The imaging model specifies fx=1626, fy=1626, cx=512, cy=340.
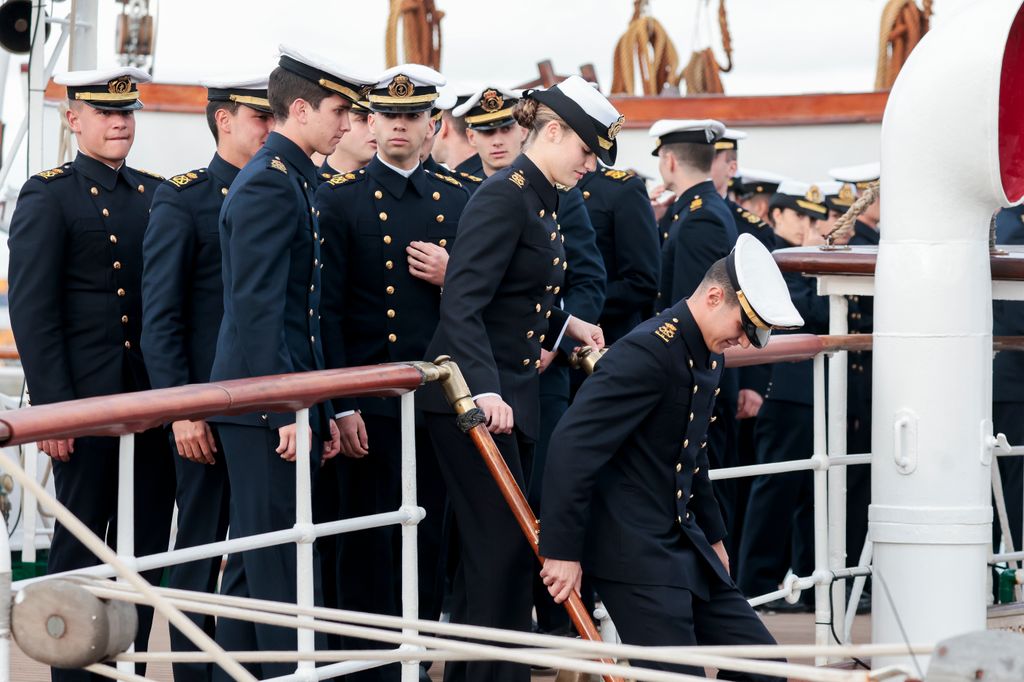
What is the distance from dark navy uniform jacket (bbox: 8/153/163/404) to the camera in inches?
169

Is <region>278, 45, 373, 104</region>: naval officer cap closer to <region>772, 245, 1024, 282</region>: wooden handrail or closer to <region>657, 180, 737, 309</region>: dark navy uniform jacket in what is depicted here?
<region>772, 245, 1024, 282</region>: wooden handrail

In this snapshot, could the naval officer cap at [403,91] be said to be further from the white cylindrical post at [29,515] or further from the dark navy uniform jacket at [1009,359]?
the dark navy uniform jacket at [1009,359]

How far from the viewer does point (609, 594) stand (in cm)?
372

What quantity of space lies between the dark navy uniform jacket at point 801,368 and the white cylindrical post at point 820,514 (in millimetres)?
1900

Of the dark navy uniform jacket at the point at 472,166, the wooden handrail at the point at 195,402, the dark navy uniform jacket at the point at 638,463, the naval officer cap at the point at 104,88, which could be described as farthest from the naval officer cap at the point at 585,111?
the dark navy uniform jacket at the point at 472,166

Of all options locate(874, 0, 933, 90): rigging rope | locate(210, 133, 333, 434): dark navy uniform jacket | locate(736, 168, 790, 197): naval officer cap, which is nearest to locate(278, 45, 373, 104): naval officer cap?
locate(210, 133, 333, 434): dark navy uniform jacket

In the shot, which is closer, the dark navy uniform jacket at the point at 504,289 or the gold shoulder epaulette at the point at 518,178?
the dark navy uniform jacket at the point at 504,289

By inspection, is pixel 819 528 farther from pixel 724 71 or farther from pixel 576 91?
pixel 724 71

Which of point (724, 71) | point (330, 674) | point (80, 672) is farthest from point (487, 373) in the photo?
point (724, 71)

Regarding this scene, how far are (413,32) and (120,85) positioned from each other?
394 inches

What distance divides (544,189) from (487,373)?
522 millimetres

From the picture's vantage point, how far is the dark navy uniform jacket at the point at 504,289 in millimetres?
3955

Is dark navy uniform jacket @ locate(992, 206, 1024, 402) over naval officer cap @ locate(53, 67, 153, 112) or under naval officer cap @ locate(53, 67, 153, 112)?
under

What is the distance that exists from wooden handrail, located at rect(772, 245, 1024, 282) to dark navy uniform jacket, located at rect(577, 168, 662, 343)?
3.45 feet
